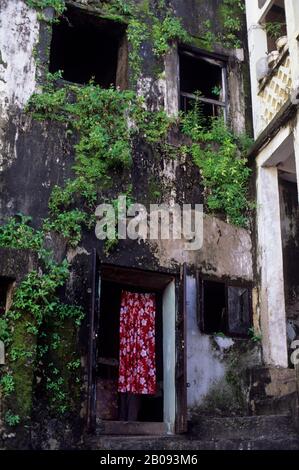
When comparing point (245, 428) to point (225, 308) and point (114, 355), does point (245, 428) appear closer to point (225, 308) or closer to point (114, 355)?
point (225, 308)

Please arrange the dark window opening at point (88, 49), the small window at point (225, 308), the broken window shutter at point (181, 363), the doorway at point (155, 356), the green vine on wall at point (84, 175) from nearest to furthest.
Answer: the green vine on wall at point (84, 175)
the broken window shutter at point (181, 363)
the doorway at point (155, 356)
the small window at point (225, 308)
the dark window opening at point (88, 49)

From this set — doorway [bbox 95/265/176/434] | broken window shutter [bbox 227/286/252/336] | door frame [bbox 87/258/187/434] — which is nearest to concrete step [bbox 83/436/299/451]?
door frame [bbox 87/258/187/434]

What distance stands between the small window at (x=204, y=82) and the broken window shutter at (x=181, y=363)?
354cm

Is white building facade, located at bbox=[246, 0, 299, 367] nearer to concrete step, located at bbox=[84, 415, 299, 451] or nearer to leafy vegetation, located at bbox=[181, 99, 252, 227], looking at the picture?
leafy vegetation, located at bbox=[181, 99, 252, 227]

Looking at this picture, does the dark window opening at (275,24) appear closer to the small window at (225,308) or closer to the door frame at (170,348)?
the small window at (225,308)

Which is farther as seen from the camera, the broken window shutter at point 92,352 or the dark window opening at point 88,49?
the dark window opening at point 88,49

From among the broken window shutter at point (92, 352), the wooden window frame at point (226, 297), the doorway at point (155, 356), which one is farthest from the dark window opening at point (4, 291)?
the wooden window frame at point (226, 297)

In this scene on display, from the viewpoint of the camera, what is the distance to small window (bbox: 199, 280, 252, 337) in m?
9.65

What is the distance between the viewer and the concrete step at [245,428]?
7891 millimetres

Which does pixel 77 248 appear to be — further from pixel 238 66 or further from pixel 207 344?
pixel 238 66

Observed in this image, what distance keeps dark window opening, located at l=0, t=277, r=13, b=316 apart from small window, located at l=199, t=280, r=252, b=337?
3046 mm

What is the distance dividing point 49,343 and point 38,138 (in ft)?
10.6

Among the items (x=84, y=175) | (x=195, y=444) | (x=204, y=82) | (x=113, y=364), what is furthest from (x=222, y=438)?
(x=204, y=82)

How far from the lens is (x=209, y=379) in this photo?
924 centimetres
